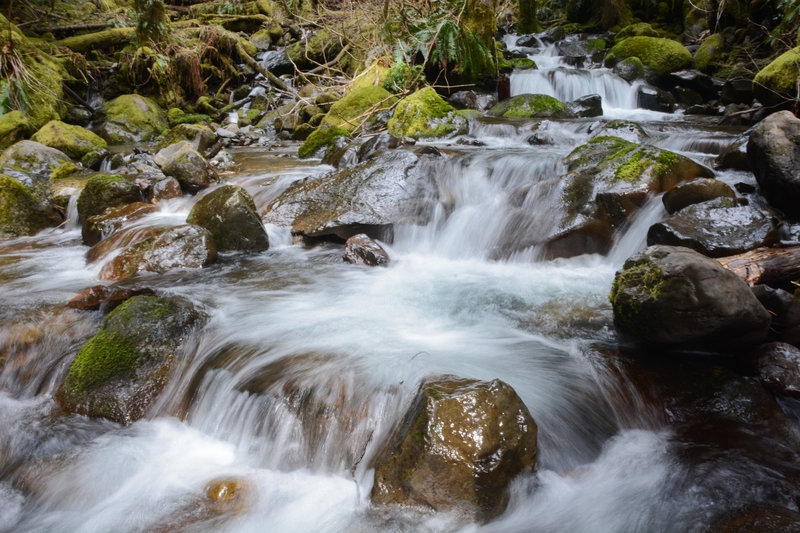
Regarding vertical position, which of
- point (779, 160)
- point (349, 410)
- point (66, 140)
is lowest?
point (349, 410)

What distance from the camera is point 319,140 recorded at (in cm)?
1012

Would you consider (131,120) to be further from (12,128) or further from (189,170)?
(189,170)

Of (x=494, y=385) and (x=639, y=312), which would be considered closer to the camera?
(x=494, y=385)

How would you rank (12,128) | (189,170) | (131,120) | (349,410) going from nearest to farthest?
(349,410), (189,170), (12,128), (131,120)

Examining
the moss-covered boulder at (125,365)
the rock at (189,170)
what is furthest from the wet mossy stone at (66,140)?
the moss-covered boulder at (125,365)

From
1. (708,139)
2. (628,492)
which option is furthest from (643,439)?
(708,139)

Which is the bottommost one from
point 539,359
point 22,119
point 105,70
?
point 539,359

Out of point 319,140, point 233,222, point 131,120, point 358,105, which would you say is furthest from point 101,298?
point 131,120

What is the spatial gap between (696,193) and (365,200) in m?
3.72

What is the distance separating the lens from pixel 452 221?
597 centimetres

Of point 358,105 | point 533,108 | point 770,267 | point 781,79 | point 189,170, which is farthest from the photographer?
point 358,105

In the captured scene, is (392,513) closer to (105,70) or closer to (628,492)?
(628,492)

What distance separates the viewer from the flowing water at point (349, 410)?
2322 millimetres

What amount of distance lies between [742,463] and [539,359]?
128 centimetres
